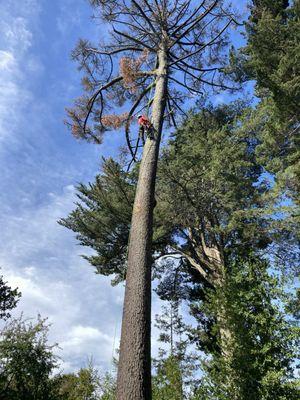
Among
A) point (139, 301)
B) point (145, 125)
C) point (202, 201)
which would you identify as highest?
point (202, 201)

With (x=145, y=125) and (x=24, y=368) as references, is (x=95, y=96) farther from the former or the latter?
(x=24, y=368)

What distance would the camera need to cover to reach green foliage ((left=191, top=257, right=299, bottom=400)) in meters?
5.75

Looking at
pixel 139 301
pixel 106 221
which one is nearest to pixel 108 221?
pixel 106 221

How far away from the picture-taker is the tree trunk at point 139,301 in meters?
3.65

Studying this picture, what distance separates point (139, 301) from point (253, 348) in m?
2.90

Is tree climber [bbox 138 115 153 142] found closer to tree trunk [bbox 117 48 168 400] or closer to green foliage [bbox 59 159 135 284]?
tree trunk [bbox 117 48 168 400]

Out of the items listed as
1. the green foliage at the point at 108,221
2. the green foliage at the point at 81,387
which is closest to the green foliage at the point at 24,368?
the green foliage at the point at 108,221

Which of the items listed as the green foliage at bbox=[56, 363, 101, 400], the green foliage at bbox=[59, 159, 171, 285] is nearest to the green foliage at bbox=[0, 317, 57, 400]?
the green foliage at bbox=[59, 159, 171, 285]

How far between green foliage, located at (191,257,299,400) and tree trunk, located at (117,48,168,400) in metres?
2.69

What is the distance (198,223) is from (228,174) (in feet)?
8.78

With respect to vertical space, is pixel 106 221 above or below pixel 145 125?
above

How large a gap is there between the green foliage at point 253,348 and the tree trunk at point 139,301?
2693 mm

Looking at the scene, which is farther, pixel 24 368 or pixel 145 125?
pixel 24 368

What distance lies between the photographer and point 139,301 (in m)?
4.23
